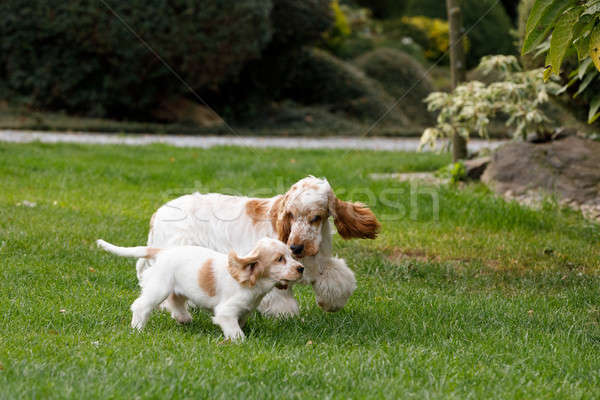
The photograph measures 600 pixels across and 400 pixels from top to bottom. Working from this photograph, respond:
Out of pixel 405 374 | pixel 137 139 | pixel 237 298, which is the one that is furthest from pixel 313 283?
pixel 137 139

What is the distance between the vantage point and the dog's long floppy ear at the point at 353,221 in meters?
4.70

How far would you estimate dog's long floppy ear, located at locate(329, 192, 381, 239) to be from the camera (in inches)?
185

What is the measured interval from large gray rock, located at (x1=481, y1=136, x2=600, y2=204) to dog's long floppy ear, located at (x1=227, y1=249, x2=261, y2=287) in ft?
17.0

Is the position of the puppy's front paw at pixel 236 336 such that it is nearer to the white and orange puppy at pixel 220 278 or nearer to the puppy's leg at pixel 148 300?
the white and orange puppy at pixel 220 278

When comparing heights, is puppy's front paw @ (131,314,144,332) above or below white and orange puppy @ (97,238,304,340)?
below

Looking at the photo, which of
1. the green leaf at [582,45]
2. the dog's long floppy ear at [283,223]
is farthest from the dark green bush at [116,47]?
the green leaf at [582,45]

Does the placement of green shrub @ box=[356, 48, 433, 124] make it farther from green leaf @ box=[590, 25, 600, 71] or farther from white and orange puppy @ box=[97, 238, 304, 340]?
white and orange puppy @ box=[97, 238, 304, 340]

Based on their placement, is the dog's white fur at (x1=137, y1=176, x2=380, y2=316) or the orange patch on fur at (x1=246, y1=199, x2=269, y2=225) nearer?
the dog's white fur at (x1=137, y1=176, x2=380, y2=316)

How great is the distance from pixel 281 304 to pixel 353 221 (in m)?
0.74

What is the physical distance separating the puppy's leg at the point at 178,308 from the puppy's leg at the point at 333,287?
82cm

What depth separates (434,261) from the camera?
19.8ft

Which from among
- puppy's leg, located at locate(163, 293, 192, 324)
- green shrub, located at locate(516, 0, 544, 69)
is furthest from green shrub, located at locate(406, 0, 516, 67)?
puppy's leg, located at locate(163, 293, 192, 324)

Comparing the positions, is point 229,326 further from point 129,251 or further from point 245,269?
point 129,251

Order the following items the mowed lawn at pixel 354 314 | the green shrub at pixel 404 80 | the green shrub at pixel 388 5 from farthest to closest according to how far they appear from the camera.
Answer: the green shrub at pixel 388 5 < the green shrub at pixel 404 80 < the mowed lawn at pixel 354 314
